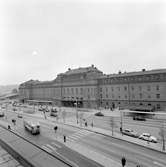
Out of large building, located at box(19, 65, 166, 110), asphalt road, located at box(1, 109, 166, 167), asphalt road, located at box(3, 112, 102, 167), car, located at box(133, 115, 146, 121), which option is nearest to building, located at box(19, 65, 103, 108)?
large building, located at box(19, 65, 166, 110)

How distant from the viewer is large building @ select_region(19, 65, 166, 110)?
5441cm

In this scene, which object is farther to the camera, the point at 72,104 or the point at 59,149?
the point at 72,104

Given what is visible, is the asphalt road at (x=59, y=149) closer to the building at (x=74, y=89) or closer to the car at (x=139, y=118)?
the car at (x=139, y=118)

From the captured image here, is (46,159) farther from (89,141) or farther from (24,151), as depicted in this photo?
(89,141)

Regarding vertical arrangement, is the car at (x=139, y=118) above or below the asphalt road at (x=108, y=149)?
above

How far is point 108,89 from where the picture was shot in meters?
67.2

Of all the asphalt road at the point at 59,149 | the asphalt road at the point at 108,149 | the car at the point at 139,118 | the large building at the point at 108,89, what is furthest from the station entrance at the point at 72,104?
the asphalt road at the point at 108,149

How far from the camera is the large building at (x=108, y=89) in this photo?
54406 mm

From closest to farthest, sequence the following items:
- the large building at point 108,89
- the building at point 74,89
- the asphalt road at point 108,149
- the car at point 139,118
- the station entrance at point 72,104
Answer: the asphalt road at point 108,149
the car at point 139,118
the large building at point 108,89
the building at point 74,89
the station entrance at point 72,104

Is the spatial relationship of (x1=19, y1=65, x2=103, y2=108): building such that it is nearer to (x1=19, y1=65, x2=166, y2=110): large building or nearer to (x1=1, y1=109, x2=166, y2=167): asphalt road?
(x1=19, y1=65, x2=166, y2=110): large building

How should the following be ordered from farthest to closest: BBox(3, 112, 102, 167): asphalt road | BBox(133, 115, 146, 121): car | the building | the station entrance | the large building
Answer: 1. the station entrance
2. the building
3. the large building
4. BBox(133, 115, 146, 121): car
5. BBox(3, 112, 102, 167): asphalt road

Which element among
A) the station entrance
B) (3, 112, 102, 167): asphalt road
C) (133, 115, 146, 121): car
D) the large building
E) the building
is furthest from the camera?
the station entrance

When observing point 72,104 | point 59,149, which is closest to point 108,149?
point 59,149

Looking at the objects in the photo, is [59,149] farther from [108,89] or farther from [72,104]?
[72,104]
